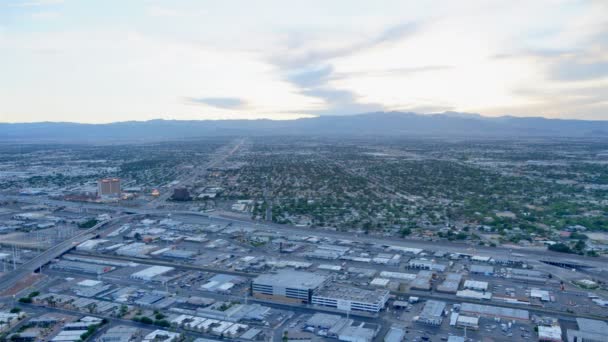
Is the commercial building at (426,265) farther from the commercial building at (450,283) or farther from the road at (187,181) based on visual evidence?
the road at (187,181)

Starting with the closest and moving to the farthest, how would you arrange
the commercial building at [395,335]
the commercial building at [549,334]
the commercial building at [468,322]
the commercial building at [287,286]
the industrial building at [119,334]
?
the commercial building at [549,334] → the commercial building at [395,335] → the industrial building at [119,334] → the commercial building at [468,322] → the commercial building at [287,286]

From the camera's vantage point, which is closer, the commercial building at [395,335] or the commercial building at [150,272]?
the commercial building at [395,335]

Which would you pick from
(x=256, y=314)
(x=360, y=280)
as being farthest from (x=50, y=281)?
(x=360, y=280)

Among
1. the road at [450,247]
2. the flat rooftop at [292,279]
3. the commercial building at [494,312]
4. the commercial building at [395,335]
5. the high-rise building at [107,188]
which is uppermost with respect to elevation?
the high-rise building at [107,188]

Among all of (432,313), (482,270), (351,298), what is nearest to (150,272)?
(351,298)

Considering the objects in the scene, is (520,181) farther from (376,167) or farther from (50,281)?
(50,281)

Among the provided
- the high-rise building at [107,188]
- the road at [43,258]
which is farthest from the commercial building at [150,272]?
the high-rise building at [107,188]

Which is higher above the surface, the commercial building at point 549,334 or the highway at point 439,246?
the highway at point 439,246

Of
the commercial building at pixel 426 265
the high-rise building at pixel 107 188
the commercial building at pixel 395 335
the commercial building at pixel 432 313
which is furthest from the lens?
the high-rise building at pixel 107 188
